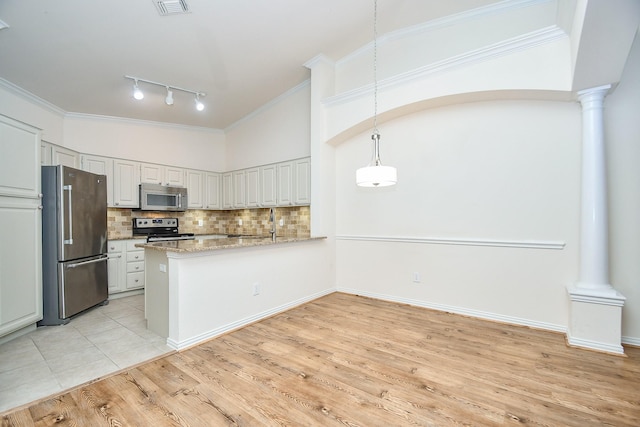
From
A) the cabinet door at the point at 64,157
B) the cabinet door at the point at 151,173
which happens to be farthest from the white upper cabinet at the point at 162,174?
the cabinet door at the point at 64,157

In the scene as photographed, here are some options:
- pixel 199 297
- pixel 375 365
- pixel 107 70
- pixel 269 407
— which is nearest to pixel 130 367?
pixel 199 297

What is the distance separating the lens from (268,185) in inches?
213

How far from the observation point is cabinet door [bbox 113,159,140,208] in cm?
488

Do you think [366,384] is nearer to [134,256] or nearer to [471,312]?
[471,312]

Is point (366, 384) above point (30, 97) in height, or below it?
below

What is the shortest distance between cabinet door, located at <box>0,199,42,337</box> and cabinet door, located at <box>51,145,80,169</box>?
132cm

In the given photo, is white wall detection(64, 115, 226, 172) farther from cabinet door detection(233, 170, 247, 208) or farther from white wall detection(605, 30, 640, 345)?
white wall detection(605, 30, 640, 345)

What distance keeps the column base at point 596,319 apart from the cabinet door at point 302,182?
11.4ft

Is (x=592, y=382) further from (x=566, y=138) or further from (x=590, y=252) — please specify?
(x=566, y=138)

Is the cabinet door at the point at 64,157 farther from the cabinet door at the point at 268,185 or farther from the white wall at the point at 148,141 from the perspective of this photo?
the cabinet door at the point at 268,185

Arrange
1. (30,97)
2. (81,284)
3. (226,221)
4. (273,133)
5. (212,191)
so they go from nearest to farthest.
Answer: (81,284)
(30,97)
(273,133)
(212,191)
(226,221)

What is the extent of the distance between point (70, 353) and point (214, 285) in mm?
1362

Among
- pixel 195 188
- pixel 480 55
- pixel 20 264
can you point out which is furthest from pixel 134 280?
pixel 480 55

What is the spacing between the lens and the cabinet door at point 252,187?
5.61 metres
